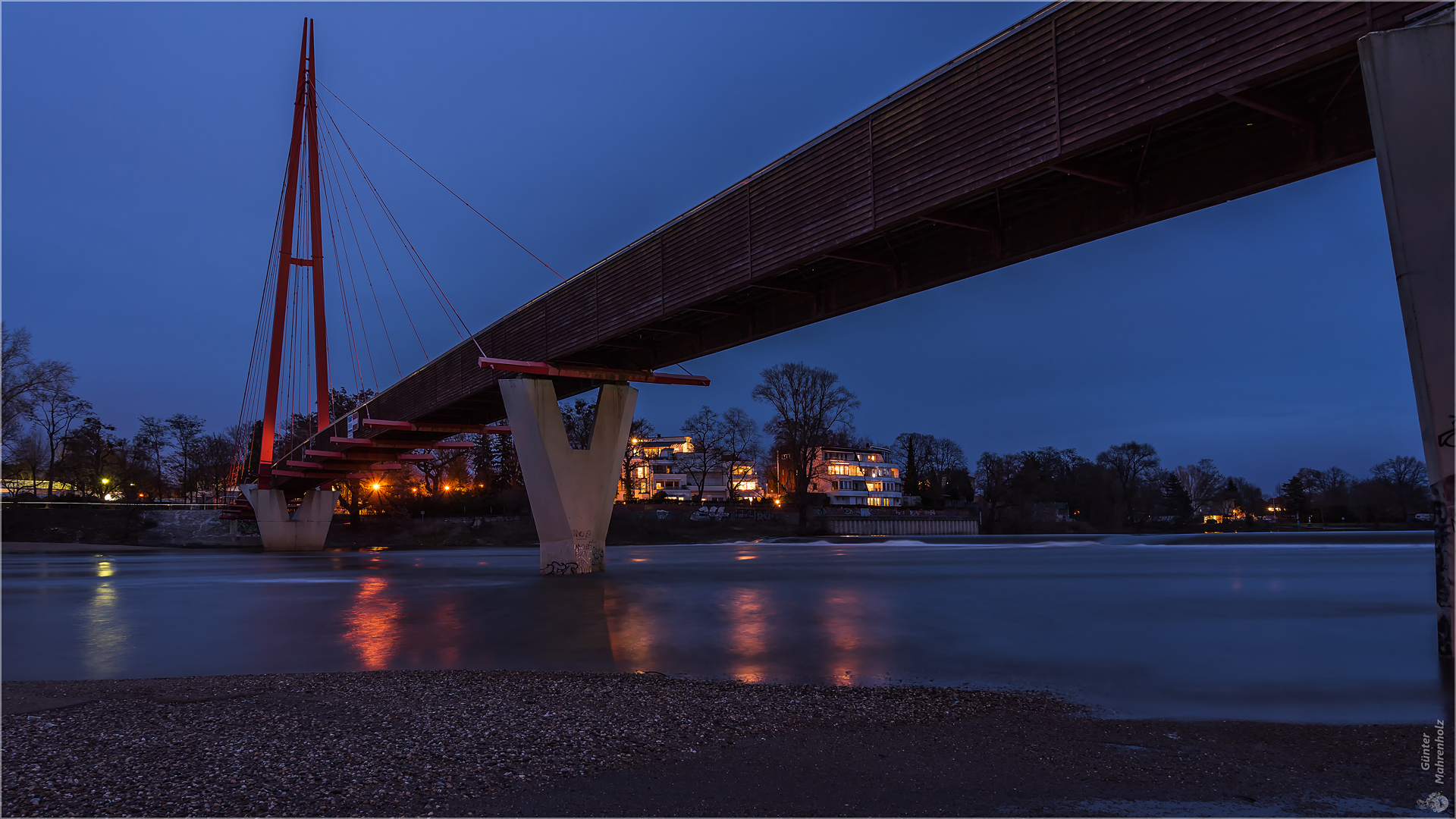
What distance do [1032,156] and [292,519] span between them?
6293 centimetres

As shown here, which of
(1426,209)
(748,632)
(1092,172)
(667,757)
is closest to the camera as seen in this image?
(667,757)

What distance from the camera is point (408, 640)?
13.2 meters

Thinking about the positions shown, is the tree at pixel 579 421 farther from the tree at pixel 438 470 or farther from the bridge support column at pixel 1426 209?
the bridge support column at pixel 1426 209

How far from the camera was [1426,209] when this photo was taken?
24.6 ft

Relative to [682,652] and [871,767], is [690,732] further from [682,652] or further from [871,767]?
[682,652]

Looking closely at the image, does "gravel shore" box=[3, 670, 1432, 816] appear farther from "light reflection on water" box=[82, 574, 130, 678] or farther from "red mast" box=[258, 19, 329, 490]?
"red mast" box=[258, 19, 329, 490]

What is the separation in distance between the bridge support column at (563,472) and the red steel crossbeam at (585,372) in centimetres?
70

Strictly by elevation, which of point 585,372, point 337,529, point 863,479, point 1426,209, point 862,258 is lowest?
point 337,529

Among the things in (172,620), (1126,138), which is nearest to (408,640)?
(172,620)

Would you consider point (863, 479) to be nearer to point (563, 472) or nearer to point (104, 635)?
point (563, 472)

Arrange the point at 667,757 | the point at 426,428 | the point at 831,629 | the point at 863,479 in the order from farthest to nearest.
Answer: the point at 863,479 < the point at 426,428 < the point at 831,629 < the point at 667,757

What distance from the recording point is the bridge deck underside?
1000cm

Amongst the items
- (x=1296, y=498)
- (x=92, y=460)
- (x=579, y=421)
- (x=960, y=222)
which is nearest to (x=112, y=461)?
(x=92, y=460)

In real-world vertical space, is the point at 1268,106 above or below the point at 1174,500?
above
